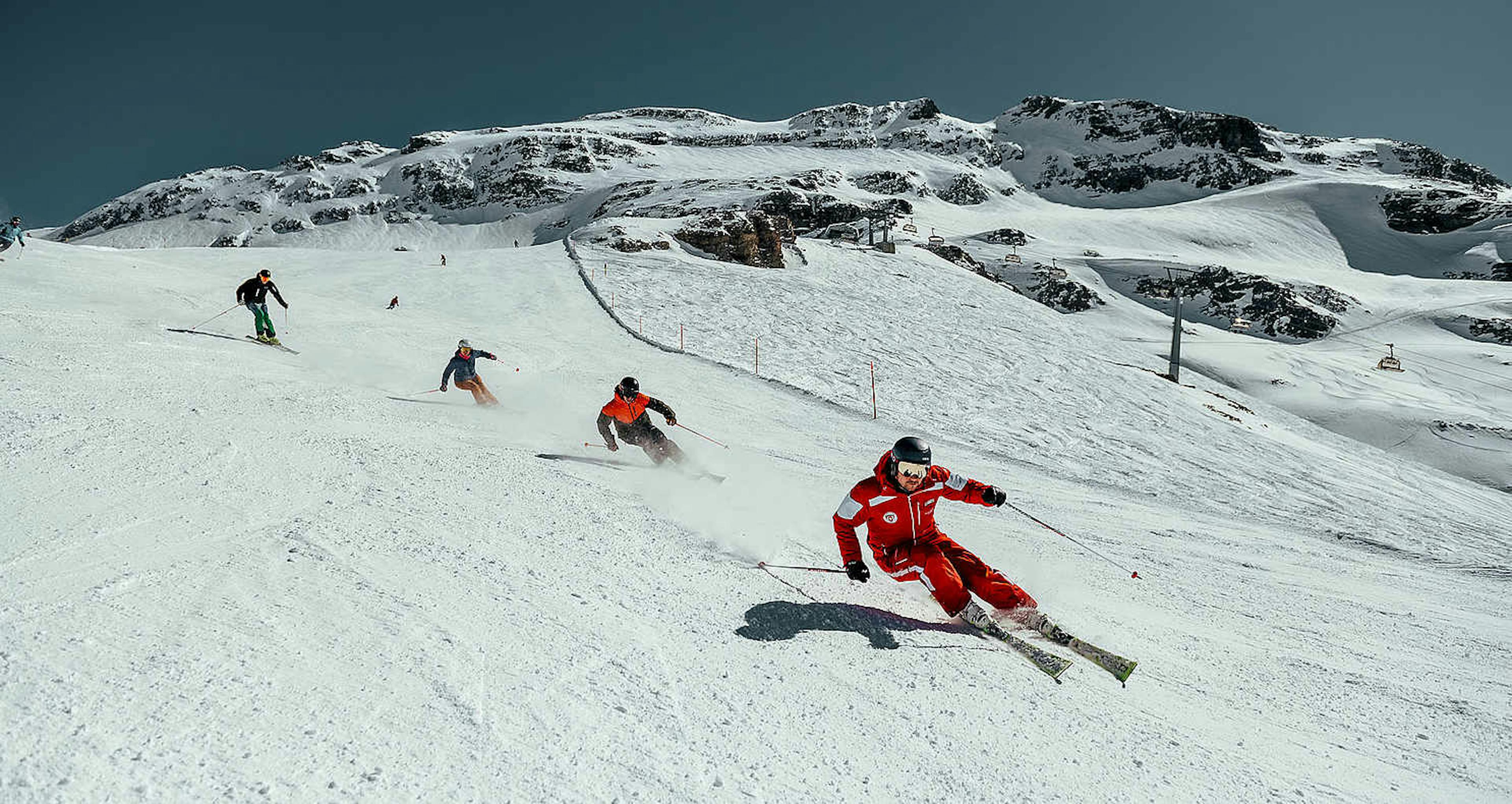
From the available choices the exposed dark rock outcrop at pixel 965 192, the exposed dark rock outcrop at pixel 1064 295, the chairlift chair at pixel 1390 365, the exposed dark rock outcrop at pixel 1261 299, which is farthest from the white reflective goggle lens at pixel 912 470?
the exposed dark rock outcrop at pixel 965 192

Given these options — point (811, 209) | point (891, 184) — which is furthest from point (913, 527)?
point (891, 184)

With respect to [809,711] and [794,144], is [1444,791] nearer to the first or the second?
[809,711]

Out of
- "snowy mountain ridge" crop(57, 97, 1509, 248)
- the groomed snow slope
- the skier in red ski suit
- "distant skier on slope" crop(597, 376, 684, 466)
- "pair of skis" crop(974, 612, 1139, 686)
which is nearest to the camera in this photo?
the groomed snow slope

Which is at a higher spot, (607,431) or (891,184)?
(891,184)

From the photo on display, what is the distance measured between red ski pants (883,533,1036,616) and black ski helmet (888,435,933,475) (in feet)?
2.07

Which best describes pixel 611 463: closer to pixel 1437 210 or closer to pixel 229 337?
pixel 229 337

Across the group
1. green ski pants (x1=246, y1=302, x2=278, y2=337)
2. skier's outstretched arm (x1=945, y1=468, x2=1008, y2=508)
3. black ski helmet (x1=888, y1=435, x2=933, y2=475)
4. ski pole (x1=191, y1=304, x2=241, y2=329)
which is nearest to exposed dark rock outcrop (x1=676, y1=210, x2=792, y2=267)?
ski pole (x1=191, y1=304, x2=241, y2=329)

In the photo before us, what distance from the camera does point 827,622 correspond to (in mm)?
4844

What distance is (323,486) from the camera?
6.17m

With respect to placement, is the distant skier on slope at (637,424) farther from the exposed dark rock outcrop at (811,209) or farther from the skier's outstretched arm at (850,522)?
the exposed dark rock outcrop at (811,209)

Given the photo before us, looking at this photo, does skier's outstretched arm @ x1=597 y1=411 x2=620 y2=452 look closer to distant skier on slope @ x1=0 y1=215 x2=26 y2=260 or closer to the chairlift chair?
distant skier on slope @ x1=0 y1=215 x2=26 y2=260

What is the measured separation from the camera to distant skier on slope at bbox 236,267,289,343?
14078 millimetres

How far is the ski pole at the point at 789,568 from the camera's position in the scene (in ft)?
18.8

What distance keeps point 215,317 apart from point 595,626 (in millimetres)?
16879
